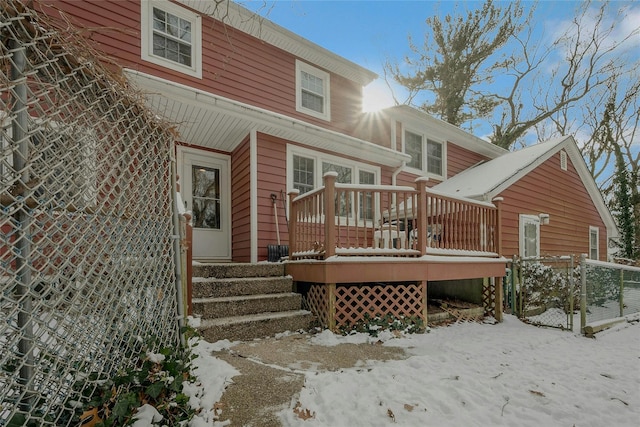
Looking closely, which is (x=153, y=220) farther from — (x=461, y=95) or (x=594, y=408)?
(x=461, y=95)

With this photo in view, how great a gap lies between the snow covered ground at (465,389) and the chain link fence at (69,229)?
71 centimetres

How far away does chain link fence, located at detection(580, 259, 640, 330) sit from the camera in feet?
19.7

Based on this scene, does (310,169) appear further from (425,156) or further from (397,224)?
(425,156)

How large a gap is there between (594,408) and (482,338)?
2155 mm

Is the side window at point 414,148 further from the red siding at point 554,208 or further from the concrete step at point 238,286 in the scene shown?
the concrete step at point 238,286

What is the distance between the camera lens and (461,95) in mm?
15727

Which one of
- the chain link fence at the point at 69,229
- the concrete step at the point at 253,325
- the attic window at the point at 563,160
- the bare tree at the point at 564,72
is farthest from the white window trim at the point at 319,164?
the bare tree at the point at 564,72

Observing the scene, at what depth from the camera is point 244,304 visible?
4336mm

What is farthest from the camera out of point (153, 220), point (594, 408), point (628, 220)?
point (628, 220)

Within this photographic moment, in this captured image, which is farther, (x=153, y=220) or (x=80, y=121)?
(x=153, y=220)

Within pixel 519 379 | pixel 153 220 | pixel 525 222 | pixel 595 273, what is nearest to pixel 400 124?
pixel 525 222

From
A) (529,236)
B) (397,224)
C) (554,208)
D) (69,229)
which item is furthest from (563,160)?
(69,229)

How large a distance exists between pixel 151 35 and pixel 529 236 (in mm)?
10441

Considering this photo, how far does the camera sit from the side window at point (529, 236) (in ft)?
30.4
